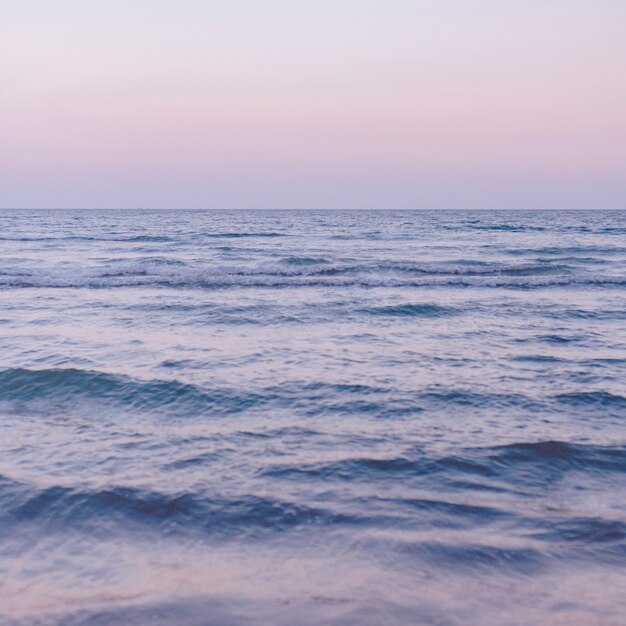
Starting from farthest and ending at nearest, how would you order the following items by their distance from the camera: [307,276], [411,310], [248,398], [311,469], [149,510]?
[307,276] → [411,310] → [248,398] → [311,469] → [149,510]

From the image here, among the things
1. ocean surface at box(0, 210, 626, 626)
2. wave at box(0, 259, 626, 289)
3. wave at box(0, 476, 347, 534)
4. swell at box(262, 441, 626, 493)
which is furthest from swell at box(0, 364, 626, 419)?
wave at box(0, 259, 626, 289)

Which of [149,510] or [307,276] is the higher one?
[307,276]

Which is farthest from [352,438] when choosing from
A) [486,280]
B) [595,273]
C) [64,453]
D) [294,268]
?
[595,273]

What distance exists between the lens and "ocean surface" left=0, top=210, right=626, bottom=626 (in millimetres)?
3480

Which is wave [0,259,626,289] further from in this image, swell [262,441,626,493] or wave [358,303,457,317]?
swell [262,441,626,493]

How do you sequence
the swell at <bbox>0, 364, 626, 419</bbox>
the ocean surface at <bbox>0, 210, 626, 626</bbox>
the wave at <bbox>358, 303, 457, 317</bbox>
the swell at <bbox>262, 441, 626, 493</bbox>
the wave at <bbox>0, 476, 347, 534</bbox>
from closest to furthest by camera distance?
1. the ocean surface at <bbox>0, 210, 626, 626</bbox>
2. the wave at <bbox>0, 476, 347, 534</bbox>
3. the swell at <bbox>262, 441, 626, 493</bbox>
4. the swell at <bbox>0, 364, 626, 419</bbox>
5. the wave at <bbox>358, 303, 457, 317</bbox>

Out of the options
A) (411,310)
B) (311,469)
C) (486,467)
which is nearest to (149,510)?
(311,469)

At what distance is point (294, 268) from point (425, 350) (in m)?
12.5

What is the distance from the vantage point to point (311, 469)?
16.9 feet

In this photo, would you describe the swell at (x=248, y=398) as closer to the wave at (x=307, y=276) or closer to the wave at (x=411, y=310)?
the wave at (x=411, y=310)

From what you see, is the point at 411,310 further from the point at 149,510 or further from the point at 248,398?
the point at 149,510

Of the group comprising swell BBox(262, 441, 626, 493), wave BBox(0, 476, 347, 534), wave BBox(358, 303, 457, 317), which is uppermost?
wave BBox(358, 303, 457, 317)

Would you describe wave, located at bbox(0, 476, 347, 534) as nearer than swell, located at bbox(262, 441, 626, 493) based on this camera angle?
Yes

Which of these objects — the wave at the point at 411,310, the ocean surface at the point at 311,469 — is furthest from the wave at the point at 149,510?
the wave at the point at 411,310
